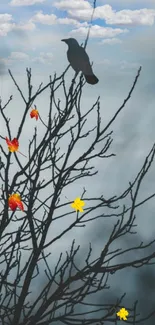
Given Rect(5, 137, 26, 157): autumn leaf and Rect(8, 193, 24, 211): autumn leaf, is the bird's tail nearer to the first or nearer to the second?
Rect(5, 137, 26, 157): autumn leaf

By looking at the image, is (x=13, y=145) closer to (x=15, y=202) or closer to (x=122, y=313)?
(x=15, y=202)

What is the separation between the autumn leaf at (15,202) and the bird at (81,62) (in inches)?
67.4

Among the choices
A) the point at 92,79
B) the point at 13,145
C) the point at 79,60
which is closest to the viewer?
the point at 13,145

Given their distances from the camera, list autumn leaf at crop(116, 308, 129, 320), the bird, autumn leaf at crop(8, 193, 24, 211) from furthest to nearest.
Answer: the bird, autumn leaf at crop(116, 308, 129, 320), autumn leaf at crop(8, 193, 24, 211)

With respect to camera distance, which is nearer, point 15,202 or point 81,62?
point 15,202

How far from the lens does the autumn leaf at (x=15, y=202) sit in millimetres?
5050

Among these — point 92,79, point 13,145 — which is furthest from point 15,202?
point 92,79

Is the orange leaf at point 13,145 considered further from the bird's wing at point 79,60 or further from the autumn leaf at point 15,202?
the bird's wing at point 79,60

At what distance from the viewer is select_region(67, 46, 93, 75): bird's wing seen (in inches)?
222

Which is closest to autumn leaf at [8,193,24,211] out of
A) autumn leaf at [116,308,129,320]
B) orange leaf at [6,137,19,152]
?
orange leaf at [6,137,19,152]

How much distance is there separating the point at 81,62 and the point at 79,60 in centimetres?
4

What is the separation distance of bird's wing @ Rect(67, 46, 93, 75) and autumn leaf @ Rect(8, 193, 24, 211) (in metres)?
1.80

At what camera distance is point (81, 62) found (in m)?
5.69

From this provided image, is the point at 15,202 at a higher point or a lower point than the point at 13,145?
lower
